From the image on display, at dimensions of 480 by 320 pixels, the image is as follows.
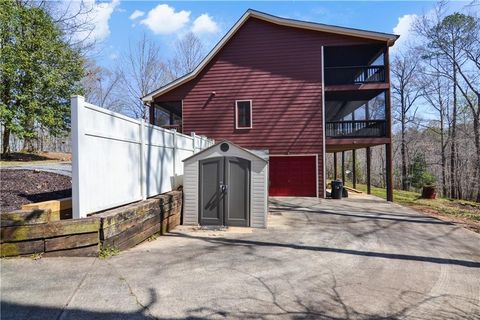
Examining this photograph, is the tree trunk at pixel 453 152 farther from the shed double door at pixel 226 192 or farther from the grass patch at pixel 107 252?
the grass patch at pixel 107 252

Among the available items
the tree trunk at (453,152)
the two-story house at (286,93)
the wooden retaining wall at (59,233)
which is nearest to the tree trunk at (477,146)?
the tree trunk at (453,152)

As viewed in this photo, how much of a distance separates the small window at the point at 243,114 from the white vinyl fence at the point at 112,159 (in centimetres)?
730

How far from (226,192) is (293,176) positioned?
23.9 feet

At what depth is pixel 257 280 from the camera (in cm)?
412

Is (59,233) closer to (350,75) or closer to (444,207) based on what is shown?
(350,75)

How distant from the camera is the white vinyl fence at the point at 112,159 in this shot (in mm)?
4430

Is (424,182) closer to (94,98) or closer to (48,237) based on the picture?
(48,237)

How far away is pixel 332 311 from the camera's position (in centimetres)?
330

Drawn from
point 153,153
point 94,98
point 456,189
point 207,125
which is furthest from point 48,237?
point 94,98

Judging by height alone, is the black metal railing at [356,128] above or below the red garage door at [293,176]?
above

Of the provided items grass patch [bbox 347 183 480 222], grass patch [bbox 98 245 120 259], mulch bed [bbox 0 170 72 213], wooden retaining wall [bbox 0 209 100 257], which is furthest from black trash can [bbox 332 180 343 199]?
wooden retaining wall [bbox 0 209 100 257]

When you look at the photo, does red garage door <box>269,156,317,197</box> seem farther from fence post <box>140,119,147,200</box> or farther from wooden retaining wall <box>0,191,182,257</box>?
wooden retaining wall <box>0,191,182,257</box>

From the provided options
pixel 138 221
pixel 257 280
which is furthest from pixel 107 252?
pixel 257 280

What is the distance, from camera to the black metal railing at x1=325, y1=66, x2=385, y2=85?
14.3 meters
